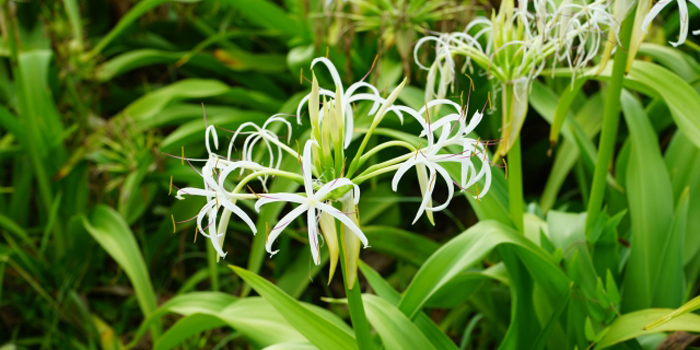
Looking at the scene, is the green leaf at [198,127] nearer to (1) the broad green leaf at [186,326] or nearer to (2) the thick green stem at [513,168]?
(1) the broad green leaf at [186,326]

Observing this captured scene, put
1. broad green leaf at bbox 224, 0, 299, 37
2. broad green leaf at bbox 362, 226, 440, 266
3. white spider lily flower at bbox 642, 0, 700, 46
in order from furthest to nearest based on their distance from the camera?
broad green leaf at bbox 224, 0, 299, 37 → broad green leaf at bbox 362, 226, 440, 266 → white spider lily flower at bbox 642, 0, 700, 46

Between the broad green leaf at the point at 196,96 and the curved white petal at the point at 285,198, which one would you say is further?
the broad green leaf at the point at 196,96

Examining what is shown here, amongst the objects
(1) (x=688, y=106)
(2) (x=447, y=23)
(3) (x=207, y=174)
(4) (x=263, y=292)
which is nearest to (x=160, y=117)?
(2) (x=447, y=23)

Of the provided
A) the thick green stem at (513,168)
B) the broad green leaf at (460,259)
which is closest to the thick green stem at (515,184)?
the thick green stem at (513,168)

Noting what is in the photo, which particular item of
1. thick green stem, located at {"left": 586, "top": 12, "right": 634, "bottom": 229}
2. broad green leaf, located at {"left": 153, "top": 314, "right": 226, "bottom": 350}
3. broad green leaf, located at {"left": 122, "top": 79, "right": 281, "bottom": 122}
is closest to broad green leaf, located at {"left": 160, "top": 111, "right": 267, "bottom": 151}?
broad green leaf, located at {"left": 122, "top": 79, "right": 281, "bottom": 122}

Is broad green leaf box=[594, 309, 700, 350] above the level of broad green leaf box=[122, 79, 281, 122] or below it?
below

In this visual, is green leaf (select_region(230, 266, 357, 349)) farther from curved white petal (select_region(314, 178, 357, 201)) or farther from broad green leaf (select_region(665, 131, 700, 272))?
broad green leaf (select_region(665, 131, 700, 272))

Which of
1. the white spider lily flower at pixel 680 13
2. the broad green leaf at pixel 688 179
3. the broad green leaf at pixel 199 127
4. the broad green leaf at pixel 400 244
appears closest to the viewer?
the white spider lily flower at pixel 680 13
